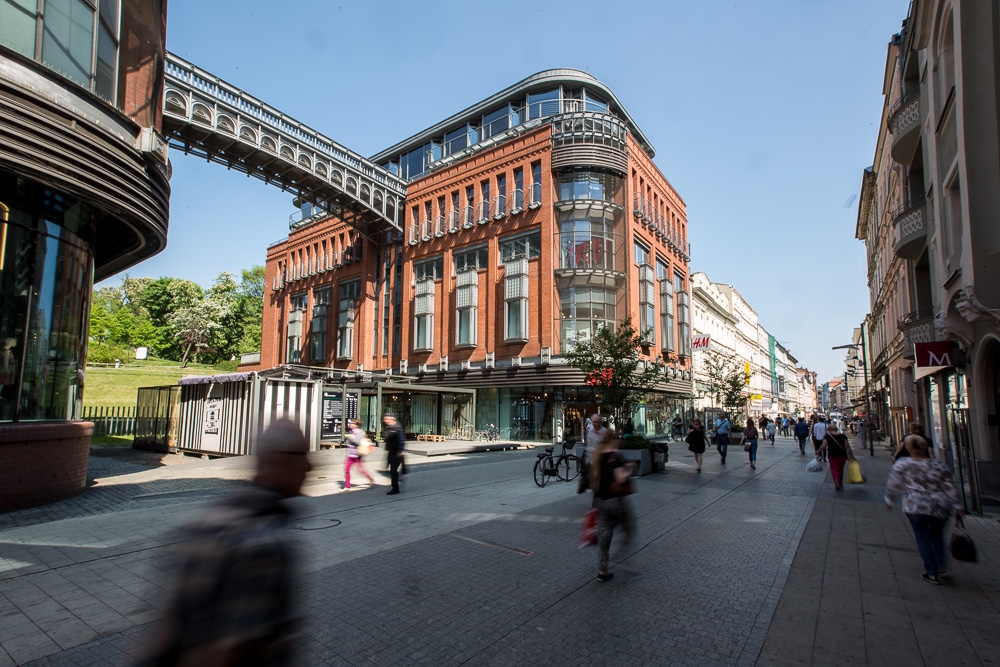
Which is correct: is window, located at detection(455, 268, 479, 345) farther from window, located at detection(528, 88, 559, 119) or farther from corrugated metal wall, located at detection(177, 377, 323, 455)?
corrugated metal wall, located at detection(177, 377, 323, 455)

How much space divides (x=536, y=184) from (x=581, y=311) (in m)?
8.37

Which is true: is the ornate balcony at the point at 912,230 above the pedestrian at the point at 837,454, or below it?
above

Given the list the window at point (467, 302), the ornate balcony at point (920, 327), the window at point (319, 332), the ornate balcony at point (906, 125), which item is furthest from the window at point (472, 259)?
the ornate balcony at point (920, 327)

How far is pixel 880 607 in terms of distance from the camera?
525 cm

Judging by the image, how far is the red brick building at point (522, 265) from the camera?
108 feet

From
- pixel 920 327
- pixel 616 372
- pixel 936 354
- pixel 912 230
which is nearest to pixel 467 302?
pixel 616 372

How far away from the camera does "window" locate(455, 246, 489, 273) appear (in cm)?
3628

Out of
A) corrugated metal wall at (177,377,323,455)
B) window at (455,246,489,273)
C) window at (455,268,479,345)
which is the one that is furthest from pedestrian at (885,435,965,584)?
window at (455,246,489,273)

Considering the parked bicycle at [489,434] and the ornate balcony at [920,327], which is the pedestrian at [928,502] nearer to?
the ornate balcony at [920,327]

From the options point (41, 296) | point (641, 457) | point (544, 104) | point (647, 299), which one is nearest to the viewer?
point (41, 296)

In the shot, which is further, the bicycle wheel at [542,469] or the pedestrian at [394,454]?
the bicycle wheel at [542,469]

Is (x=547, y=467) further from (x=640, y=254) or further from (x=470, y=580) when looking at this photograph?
(x=640, y=254)

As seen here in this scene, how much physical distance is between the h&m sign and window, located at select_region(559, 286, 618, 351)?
19.0 meters

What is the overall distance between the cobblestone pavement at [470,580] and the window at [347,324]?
33.3 metres
